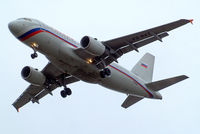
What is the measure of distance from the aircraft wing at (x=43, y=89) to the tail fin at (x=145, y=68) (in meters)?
6.98

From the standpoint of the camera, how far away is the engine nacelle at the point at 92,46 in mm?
30947

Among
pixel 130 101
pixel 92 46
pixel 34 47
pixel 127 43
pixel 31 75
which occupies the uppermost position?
pixel 92 46

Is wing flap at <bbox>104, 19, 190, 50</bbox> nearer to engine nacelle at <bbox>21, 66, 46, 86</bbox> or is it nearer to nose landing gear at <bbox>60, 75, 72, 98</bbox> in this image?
nose landing gear at <bbox>60, 75, 72, 98</bbox>

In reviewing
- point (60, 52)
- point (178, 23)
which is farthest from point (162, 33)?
point (60, 52)

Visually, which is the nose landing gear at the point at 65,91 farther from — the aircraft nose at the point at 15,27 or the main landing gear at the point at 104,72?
the aircraft nose at the point at 15,27

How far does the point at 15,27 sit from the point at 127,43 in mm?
9724

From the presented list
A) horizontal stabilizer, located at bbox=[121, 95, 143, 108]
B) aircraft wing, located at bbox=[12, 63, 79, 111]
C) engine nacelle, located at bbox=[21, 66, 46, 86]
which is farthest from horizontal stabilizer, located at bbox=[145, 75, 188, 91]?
engine nacelle, located at bbox=[21, 66, 46, 86]

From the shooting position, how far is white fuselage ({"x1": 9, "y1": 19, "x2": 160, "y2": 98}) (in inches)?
1216

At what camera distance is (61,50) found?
31578 mm

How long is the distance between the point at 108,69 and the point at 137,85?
481cm

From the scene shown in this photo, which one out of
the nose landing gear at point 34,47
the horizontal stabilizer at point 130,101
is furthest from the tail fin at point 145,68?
the nose landing gear at point 34,47

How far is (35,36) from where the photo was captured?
3094 centimetres

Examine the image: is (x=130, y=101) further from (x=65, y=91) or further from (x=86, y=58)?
(x=86, y=58)

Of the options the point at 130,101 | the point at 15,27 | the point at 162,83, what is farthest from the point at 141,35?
the point at 15,27
